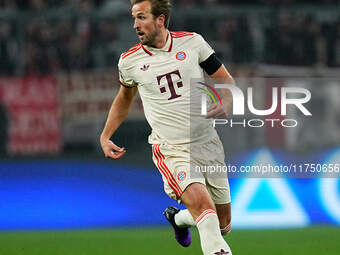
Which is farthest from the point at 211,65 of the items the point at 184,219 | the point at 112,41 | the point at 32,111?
the point at 32,111

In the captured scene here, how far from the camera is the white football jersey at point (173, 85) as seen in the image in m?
5.39

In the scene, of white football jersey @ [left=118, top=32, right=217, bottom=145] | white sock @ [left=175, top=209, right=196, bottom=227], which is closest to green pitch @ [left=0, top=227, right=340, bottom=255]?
white sock @ [left=175, top=209, right=196, bottom=227]

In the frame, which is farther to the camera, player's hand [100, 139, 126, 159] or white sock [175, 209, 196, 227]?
white sock [175, 209, 196, 227]

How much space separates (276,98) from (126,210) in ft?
11.6

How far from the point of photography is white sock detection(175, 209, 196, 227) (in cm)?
618

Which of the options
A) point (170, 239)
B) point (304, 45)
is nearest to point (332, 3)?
point (304, 45)

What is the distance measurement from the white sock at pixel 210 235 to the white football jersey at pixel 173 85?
63 centimetres

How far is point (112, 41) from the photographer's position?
1291 cm

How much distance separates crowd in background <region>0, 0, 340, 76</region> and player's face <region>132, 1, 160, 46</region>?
7328 mm

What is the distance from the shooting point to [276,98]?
465 inches

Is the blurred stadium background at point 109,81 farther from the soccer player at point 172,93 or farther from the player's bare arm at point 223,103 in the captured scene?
the player's bare arm at point 223,103

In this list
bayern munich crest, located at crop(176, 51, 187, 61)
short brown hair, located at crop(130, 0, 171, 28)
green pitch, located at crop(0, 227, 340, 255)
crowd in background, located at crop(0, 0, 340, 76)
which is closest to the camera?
short brown hair, located at crop(130, 0, 171, 28)

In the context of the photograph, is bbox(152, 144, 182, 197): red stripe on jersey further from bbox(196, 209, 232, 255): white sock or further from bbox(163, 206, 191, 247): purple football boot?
bbox(163, 206, 191, 247): purple football boot

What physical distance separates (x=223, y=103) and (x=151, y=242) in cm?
266
